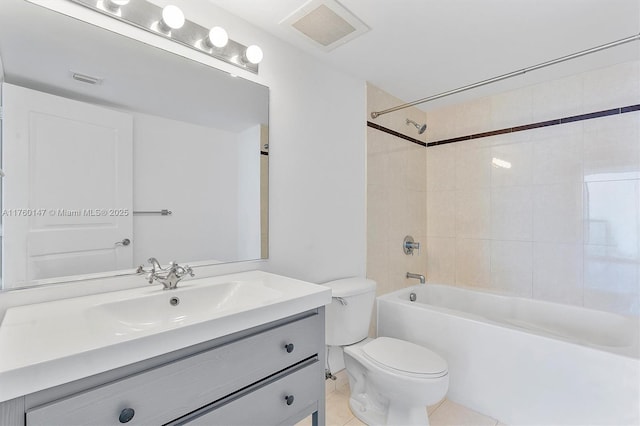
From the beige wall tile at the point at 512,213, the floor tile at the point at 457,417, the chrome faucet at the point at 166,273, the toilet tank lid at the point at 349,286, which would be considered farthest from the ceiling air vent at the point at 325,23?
the floor tile at the point at 457,417

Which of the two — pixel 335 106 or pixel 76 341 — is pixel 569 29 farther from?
pixel 76 341

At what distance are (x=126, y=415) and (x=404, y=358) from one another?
4.36 feet

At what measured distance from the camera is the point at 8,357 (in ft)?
2.01

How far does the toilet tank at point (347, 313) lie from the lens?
1790 mm

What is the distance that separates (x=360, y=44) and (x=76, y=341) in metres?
1.86

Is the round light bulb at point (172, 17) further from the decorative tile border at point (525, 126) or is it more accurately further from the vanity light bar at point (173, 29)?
the decorative tile border at point (525, 126)

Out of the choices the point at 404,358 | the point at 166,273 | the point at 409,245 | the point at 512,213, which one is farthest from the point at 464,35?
the point at 166,273

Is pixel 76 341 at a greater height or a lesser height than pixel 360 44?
lesser

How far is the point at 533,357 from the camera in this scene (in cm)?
168

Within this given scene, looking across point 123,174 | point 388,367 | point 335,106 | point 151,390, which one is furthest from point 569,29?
point 151,390

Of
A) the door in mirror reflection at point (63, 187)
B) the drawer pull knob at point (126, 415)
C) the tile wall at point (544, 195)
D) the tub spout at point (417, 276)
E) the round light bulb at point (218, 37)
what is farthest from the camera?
the tub spout at point (417, 276)

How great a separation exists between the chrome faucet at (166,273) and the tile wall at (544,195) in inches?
92.0

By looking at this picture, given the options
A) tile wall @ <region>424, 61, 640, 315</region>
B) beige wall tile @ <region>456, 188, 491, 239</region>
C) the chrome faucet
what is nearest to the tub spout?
tile wall @ <region>424, 61, 640, 315</region>

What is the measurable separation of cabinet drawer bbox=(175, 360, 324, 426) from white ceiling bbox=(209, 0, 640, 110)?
161 cm
